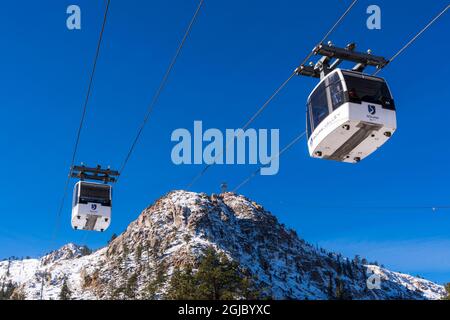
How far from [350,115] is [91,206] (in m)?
19.3

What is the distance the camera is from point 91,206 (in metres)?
31.9

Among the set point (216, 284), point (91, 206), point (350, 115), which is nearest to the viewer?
point (350, 115)

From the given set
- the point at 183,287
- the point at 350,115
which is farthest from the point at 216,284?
the point at 350,115

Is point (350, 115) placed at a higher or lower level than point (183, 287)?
higher

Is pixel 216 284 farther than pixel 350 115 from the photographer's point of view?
Yes

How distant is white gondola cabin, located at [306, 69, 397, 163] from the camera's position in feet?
56.3

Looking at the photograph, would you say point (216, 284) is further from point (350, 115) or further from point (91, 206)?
point (350, 115)

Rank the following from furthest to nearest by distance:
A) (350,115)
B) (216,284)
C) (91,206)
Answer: (216,284)
(91,206)
(350,115)

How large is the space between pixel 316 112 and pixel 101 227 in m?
18.7

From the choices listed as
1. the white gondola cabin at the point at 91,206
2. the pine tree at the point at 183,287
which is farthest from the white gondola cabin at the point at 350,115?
the pine tree at the point at 183,287
